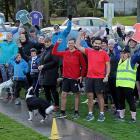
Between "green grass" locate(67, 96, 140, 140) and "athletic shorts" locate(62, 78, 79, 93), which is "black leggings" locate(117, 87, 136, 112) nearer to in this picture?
"green grass" locate(67, 96, 140, 140)

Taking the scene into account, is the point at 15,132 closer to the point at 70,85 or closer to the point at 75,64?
the point at 70,85

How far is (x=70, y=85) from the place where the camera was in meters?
10.6

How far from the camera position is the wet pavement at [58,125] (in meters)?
8.93

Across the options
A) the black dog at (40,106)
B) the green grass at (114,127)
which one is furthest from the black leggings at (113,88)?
the black dog at (40,106)

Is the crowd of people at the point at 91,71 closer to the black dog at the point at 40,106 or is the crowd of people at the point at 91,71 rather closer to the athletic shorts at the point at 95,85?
the athletic shorts at the point at 95,85

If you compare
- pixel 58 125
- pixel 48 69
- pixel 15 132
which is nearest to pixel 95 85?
pixel 58 125

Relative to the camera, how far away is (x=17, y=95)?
42.1 feet

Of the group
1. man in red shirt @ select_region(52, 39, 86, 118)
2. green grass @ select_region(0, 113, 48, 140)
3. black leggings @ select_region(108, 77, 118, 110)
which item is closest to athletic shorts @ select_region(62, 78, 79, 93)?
man in red shirt @ select_region(52, 39, 86, 118)

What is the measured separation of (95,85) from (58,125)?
1.14 meters

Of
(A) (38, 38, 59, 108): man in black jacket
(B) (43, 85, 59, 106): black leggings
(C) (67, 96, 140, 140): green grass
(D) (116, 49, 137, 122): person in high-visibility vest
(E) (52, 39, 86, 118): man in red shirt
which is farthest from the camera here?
(B) (43, 85, 59, 106): black leggings

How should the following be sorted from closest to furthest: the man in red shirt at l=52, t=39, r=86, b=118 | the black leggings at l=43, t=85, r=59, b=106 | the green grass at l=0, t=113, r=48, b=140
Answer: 1. the green grass at l=0, t=113, r=48, b=140
2. the man in red shirt at l=52, t=39, r=86, b=118
3. the black leggings at l=43, t=85, r=59, b=106

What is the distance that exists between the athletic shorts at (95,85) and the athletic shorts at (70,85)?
1.27 feet

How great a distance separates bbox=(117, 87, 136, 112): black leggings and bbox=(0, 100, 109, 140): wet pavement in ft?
3.65

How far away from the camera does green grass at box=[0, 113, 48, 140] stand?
8.88 metres
